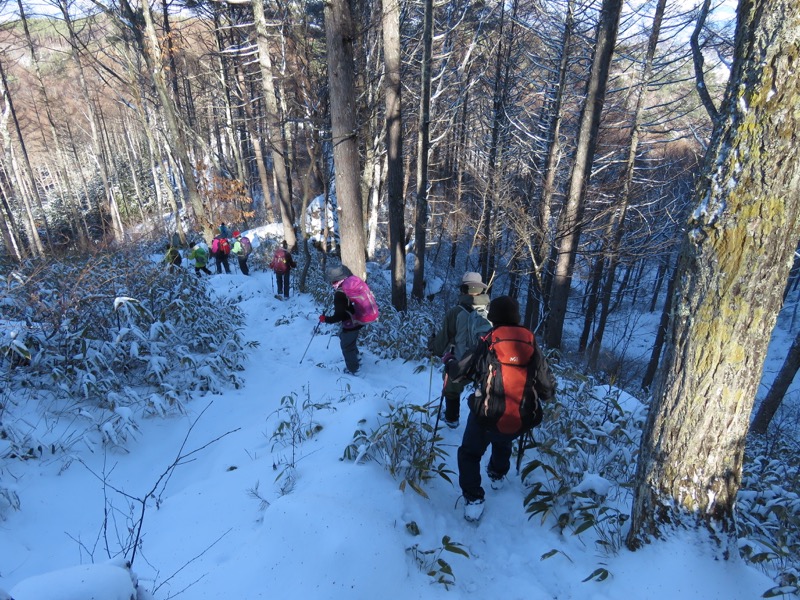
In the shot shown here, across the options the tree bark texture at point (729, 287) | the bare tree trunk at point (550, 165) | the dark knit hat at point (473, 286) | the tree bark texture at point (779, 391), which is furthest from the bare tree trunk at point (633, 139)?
the tree bark texture at point (729, 287)

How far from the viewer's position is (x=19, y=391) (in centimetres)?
409

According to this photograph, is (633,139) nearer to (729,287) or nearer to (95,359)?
(729,287)

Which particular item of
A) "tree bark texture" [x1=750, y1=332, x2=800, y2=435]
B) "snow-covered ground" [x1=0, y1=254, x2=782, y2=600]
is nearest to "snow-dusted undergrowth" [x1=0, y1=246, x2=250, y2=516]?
"snow-covered ground" [x1=0, y1=254, x2=782, y2=600]

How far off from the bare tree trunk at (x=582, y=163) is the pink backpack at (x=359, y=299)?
4715mm

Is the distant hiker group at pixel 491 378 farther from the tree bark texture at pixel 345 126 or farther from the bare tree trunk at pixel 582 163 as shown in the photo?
the bare tree trunk at pixel 582 163

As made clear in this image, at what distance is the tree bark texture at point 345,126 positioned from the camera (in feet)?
18.2

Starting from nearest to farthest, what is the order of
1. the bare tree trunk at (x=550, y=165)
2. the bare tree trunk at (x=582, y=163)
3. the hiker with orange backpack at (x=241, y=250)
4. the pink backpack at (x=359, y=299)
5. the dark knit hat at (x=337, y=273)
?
the dark knit hat at (x=337, y=273), the pink backpack at (x=359, y=299), the bare tree trunk at (x=582, y=163), the bare tree trunk at (x=550, y=165), the hiker with orange backpack at (x=241, y=250)

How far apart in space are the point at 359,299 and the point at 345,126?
9.24 feet

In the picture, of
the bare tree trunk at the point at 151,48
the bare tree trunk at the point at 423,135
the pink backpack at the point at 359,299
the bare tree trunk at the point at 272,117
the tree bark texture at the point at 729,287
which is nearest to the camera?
the tree bark texture at the point at 729,287

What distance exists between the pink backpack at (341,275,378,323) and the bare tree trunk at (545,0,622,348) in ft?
15.5

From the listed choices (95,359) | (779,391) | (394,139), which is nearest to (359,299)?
(95,359)

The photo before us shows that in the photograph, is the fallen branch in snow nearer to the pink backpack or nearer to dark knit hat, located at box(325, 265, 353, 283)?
the pink backpack

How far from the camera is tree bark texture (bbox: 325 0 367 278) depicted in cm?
555

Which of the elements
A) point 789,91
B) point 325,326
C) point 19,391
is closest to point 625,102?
point 325,326
